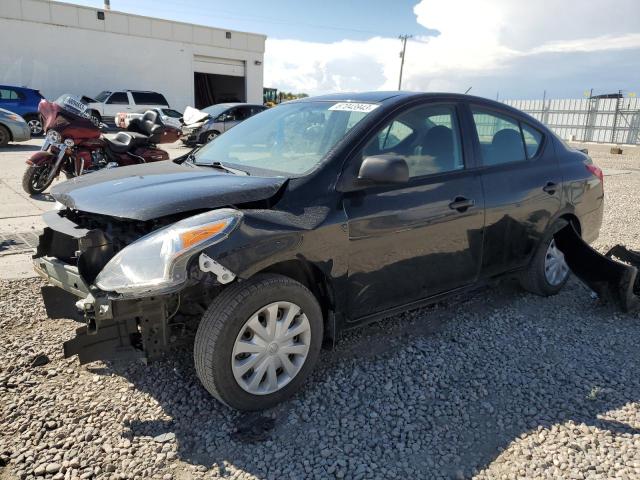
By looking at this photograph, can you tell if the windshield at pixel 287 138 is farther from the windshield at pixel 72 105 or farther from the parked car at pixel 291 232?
the windshield at pixel 72 105

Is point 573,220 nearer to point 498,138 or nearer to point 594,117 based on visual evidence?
point 498,138

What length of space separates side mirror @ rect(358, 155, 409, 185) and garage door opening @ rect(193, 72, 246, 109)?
31.8m

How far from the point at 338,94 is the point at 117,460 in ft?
9.23

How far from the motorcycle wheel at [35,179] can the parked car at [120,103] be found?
49.6 ft

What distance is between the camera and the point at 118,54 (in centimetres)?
2716

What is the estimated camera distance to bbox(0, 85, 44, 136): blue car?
18.5 metres

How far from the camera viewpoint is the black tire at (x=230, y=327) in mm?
2479

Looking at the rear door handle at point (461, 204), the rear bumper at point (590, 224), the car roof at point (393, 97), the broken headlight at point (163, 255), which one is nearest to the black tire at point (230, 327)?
the broken headlight at point (163, 255)

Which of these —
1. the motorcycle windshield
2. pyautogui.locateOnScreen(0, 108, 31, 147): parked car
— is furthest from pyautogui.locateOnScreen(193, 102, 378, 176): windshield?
pyautogui.locateOnScreen(0, 108, 31, 147): parked car

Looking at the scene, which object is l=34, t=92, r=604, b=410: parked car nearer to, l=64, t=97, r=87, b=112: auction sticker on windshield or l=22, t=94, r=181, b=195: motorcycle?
l=22, t=94, r=181, b=195: motorcycle

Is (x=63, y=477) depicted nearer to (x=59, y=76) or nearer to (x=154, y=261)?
(x=154, y=261)

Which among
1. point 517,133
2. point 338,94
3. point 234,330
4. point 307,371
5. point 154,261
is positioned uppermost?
point 338,94

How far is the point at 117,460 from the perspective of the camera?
236cm

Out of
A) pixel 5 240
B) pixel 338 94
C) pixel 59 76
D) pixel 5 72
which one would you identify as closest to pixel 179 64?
pixel 59 76
